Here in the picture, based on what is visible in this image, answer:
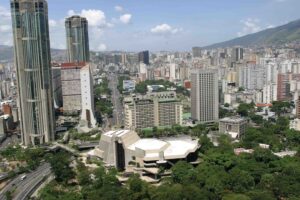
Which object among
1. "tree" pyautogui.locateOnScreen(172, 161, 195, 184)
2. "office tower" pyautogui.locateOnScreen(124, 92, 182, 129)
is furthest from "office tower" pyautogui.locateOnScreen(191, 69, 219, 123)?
"tree" pyautogui.locateOnScreen(172, 161, 195, 184)

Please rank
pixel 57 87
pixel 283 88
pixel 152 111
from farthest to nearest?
pixel 57 87
pixel 283 88
pixel 152 111

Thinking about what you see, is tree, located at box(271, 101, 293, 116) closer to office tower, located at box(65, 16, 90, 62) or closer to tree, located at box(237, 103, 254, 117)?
tree, located at box(237, 103, 254, 117)

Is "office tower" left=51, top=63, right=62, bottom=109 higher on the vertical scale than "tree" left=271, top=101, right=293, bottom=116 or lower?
higher

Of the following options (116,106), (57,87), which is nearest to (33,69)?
(57,87)

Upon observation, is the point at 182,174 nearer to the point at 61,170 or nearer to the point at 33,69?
the point at 61,170

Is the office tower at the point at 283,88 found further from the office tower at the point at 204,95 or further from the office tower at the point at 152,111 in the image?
the office tower at the point at 152,111
